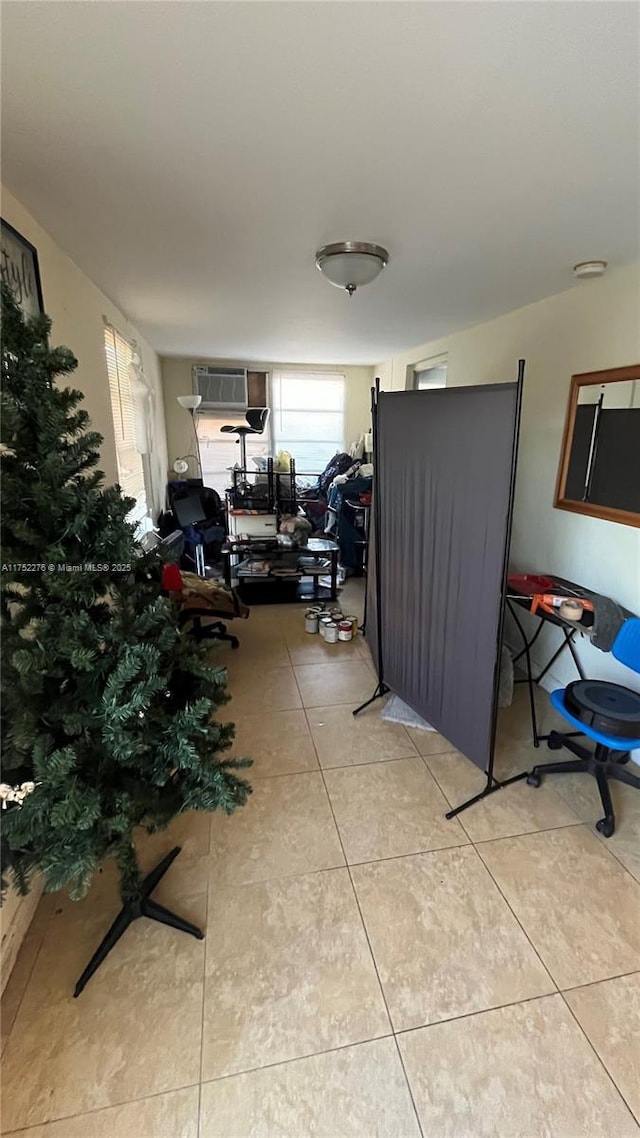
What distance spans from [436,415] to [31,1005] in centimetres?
241

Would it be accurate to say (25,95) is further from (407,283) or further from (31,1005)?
(31,1005)

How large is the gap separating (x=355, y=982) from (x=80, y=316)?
3030 millimetres

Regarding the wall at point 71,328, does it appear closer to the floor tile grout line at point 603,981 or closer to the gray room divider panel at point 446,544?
the gray room divider panel at point 446,544

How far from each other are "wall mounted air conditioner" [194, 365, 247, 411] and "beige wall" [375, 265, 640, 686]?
3.39 meters

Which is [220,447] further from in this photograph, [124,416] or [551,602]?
[551,602]

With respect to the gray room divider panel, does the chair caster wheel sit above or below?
below

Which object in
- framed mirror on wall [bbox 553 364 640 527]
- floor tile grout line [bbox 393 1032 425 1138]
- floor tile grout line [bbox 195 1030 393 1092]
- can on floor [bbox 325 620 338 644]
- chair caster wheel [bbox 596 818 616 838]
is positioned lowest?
floor tile grout line [bbox 393 1032 425 1138]

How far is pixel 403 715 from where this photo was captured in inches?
104

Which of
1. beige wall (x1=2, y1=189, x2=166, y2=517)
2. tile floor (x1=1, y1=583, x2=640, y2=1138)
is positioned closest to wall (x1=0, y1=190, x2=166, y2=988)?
beige wall (x1=2, y1=189, x2=166, y2=517)

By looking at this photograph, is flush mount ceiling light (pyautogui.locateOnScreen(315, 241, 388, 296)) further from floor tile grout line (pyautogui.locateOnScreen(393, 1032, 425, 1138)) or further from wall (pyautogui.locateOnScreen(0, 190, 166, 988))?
floor tile grout line (pyautogui.locateOnScreen(393, 1032, 425, 1138))

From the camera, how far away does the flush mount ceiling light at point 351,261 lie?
195cm

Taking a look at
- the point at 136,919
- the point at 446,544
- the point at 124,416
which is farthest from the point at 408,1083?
the point at 124,416

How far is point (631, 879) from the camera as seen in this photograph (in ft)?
5.61

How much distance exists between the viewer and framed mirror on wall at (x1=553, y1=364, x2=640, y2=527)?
7.42ft
